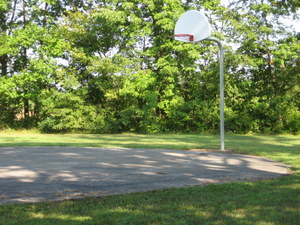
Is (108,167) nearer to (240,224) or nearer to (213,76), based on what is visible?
(240,224)

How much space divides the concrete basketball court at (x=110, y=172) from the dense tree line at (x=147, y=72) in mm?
14015

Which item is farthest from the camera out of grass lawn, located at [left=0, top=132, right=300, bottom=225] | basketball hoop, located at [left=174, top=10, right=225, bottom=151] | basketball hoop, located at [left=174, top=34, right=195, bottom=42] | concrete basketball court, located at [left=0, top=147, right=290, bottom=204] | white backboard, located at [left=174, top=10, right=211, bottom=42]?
basketball hoop, located at [left=174, top=34, right=195, bottom=42]

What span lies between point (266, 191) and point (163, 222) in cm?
217

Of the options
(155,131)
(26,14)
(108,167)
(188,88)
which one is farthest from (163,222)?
(26,14)

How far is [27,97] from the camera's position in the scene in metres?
25.2

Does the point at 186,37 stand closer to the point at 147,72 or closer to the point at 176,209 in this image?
the point at 176,209

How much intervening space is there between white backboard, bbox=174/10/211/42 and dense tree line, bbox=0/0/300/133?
11.2 m

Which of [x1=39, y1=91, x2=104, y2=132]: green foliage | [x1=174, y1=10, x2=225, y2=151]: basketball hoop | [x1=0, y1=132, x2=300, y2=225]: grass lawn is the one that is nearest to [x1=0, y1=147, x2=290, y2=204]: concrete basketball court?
[x1=0, y1=132, x2=300, y2=225]: grass lawn

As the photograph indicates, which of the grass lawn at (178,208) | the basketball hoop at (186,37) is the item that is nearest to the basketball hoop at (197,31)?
the basketball hoop at (186,37)

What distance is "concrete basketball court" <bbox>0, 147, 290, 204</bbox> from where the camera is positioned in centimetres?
566

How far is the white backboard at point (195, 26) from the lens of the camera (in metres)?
12.1

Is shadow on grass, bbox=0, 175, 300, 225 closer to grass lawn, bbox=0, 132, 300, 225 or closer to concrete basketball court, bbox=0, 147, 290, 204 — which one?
grass lawn, bbox=0, 132, 300, 225

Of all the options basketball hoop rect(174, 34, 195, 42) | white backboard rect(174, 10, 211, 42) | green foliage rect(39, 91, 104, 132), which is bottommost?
green foliage rect(39, 91, 104, 132)

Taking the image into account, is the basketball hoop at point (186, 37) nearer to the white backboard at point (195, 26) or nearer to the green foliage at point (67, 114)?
the white backboard at point (195, 26)
